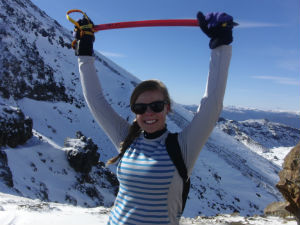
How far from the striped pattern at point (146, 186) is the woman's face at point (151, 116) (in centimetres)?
12

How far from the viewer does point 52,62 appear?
108ft

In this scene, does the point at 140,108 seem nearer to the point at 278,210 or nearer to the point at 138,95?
the point at 138,95

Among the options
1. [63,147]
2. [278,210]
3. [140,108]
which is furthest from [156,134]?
[63,147]

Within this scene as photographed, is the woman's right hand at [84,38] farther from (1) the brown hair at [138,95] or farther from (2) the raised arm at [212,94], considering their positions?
(2) the raised arm at [212,94]

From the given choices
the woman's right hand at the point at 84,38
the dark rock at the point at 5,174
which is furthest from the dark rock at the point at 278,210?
the dark rock at the point at 5,174

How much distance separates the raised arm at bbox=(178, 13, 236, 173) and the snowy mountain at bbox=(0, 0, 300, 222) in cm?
642

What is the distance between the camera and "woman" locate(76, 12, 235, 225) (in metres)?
1.80

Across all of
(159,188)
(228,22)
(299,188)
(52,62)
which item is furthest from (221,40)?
(52,62)

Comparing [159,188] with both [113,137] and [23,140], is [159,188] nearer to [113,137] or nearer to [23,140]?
[113,137]

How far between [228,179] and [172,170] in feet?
88.3

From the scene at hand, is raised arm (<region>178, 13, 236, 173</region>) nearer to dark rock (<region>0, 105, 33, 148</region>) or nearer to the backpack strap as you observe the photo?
the backpack strap

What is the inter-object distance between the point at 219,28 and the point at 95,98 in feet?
4.18

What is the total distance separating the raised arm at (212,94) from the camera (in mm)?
1810

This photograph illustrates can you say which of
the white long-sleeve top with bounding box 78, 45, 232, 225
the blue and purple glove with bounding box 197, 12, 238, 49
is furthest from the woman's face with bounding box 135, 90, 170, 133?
the blue and purple glove with bounding box 197, 12, 238, 49
